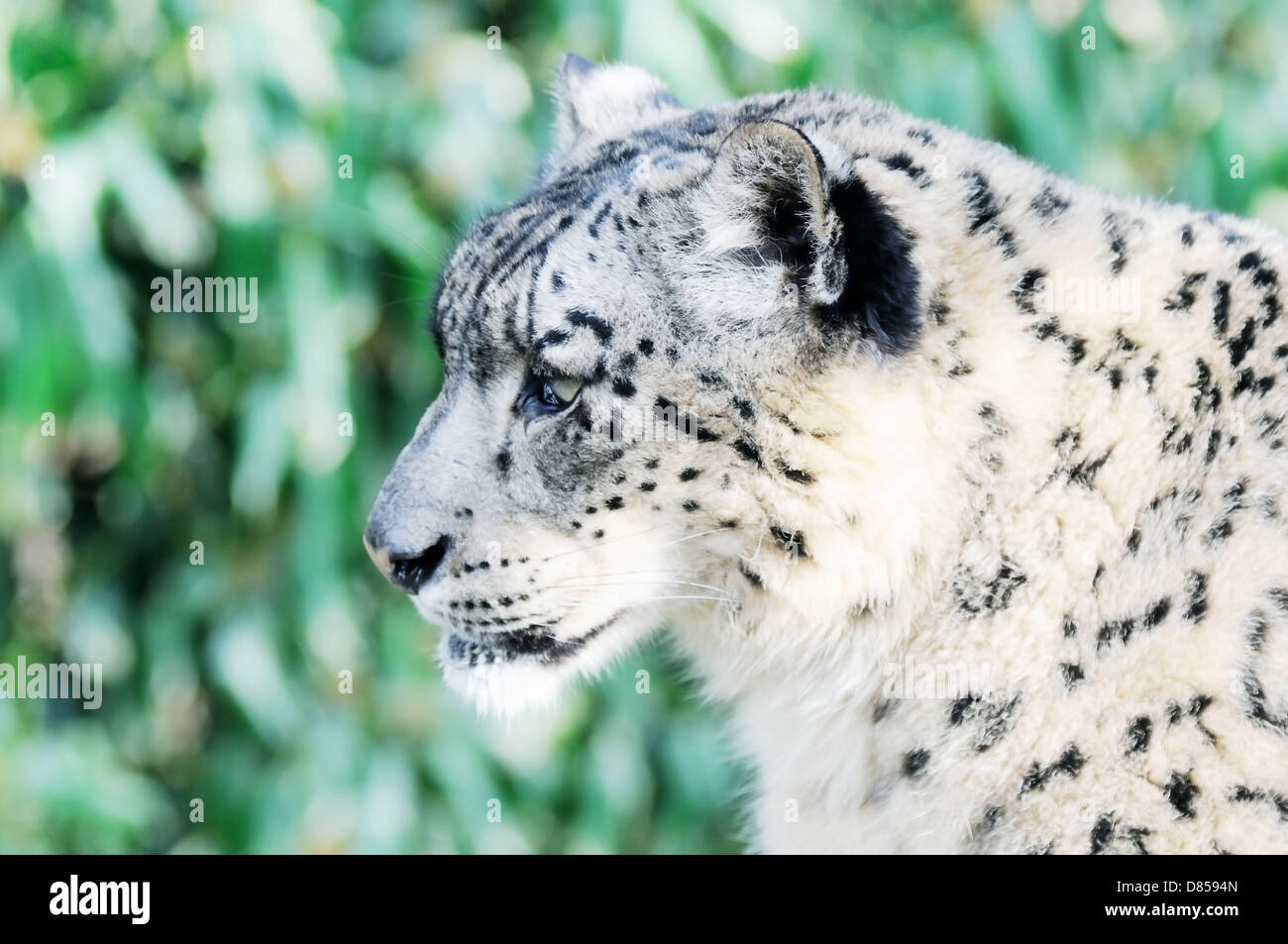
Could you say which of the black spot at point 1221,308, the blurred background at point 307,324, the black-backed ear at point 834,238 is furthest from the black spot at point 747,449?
the blurred background at point 307,324

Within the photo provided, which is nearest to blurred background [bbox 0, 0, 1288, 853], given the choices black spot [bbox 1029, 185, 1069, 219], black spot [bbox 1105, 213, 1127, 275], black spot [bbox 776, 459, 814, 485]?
black spot [bbox 776, 459, 814, 485]

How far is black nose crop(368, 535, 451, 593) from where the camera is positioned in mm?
2479

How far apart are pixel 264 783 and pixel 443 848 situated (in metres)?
0.70

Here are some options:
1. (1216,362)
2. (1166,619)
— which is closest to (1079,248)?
(1216,362)

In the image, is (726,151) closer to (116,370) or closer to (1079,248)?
(1079,248)

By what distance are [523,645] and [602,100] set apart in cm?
138

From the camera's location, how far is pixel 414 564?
2506 millimetres

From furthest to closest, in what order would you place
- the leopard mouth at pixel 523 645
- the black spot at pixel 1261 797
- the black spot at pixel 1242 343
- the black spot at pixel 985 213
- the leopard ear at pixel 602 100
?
the leopard ear at pixel 602 100
the leopard mouth at pixel 523 645
the black spot at pixel 985 213
the black spot at pixel 1242 343
the black spot at pixel 1261 797

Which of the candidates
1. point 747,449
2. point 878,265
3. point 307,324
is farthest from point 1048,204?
point 307,324

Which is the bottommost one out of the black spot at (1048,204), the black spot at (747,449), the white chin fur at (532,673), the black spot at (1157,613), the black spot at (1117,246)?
the white chin fur at (532,673)

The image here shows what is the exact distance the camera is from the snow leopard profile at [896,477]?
2045 mm

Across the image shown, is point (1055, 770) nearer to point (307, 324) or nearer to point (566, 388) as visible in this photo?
point (566, 388)

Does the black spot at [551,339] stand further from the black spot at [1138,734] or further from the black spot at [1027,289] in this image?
the black spot at [1138,734]

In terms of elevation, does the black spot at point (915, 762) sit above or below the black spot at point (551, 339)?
below
